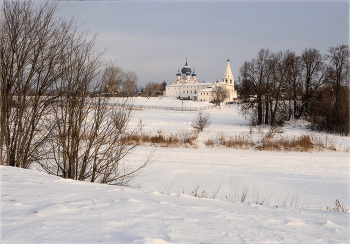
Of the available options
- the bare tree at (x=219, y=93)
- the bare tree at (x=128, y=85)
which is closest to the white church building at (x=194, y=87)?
the bare tree at (x=219, y=93)

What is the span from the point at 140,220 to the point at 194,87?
125 meters

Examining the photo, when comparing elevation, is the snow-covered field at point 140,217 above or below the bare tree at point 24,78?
below

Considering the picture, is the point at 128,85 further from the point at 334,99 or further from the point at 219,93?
the point at 219,93

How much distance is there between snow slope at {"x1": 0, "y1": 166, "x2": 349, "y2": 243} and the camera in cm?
318

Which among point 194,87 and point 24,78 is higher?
point 194,87

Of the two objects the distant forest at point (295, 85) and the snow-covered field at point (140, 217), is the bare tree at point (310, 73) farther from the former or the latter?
the snow-covered field at point (140, 217)

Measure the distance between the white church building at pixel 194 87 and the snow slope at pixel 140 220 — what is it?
329ft

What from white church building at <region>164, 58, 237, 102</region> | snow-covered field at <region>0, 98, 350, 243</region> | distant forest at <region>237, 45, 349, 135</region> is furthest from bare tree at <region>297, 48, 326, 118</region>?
white church building at <region>164, 58, 237, 102</region>

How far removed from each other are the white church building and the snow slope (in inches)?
3948

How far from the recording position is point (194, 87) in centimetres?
12650

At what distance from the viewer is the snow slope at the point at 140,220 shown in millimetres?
3182

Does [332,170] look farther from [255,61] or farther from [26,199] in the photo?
[255,61]

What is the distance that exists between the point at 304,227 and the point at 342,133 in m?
25.1

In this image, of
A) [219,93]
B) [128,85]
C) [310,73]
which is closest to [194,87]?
[219,93]
